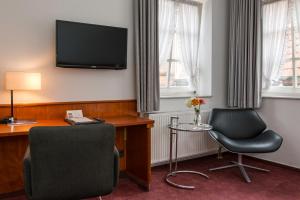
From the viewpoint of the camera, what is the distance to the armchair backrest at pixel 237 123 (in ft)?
11.4

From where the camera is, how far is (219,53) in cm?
394

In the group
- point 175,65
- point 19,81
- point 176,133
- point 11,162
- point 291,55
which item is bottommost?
point 11,162

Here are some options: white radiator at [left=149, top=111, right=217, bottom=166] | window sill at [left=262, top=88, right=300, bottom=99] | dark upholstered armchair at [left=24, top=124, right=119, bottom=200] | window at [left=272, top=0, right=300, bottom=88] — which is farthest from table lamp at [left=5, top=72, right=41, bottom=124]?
window at [left=272, top=0, right=300, bottom=88]

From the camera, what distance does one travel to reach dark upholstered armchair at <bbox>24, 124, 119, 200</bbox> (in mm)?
1602

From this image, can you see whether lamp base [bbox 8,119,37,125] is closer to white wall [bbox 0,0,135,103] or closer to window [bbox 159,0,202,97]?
white wall [bbox 0,0,135,103]

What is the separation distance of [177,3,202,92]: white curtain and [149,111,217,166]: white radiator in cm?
61

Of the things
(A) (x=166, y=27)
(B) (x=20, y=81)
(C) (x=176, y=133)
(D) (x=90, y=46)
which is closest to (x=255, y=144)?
(C) (x=176, y=133)

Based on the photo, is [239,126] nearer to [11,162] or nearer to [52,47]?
[52,47]

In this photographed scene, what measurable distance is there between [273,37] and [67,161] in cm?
309

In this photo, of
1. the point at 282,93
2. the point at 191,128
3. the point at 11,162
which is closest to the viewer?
the point at 11,162

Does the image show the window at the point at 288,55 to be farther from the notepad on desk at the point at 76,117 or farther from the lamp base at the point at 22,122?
the lamp base at the point at 22,122

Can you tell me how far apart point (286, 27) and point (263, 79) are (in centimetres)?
71

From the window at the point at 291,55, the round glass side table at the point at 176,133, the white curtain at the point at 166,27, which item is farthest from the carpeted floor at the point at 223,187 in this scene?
the white curtain at the point at 166,27

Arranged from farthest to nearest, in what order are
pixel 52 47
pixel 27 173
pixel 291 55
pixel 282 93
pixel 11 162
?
pixel 282 93, pixel 291 55, pixel 52 47, pixel 11 162, pixel 27 173
